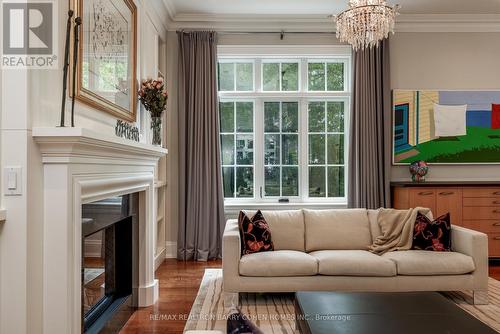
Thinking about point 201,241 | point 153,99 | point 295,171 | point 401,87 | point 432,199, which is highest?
point 401,87

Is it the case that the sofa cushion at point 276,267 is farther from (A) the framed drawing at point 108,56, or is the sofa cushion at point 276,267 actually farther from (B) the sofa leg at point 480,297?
(A) the framed drawing at point 108,56

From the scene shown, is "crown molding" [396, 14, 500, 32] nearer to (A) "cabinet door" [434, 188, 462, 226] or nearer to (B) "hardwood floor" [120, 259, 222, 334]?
(A) "cabinet door" [434, 188, 462, 226]

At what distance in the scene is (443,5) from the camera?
4.62 meters

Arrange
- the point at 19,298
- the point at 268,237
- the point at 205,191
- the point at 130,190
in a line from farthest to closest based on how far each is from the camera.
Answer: the point at 205,191 < the point at 268,237 < the point at 130,190 < the point at 19,298

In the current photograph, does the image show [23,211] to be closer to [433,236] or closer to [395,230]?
[395,230]

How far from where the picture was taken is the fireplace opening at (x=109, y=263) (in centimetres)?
239

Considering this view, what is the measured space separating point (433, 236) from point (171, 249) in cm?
318

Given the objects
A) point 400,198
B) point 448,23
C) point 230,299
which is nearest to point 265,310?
point 230,299

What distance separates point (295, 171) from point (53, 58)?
370 cm

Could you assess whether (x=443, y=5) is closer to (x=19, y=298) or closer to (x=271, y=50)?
(x=271, y=50)

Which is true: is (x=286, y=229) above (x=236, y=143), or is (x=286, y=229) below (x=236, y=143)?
below

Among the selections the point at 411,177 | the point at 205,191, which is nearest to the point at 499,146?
the point at 411,177

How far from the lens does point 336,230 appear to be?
369 cm

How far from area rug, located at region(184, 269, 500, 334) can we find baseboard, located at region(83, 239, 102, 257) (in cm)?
87
